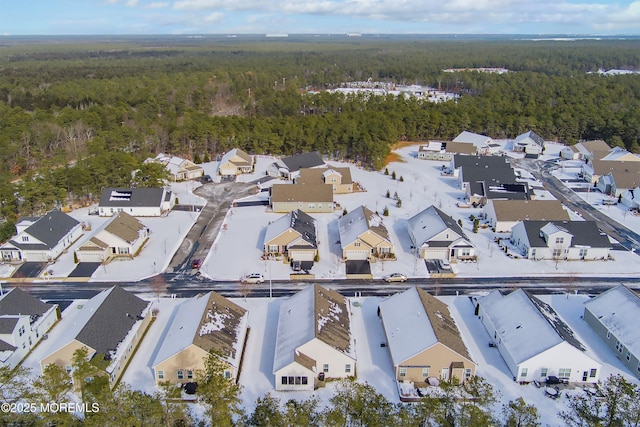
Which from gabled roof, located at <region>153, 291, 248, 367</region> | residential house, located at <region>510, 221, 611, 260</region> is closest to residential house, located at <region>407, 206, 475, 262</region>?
residential house, located at <region>510, 221, 611, 260</region>

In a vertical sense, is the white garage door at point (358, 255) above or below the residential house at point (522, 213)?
below

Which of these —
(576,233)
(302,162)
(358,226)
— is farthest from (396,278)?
(302,162)

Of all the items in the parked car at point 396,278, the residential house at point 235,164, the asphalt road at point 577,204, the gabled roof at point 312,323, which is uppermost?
the gabled roof at point 312,323

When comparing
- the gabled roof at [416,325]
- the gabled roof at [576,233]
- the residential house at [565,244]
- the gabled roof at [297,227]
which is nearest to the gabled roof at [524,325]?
the gabled roof at [416,325]

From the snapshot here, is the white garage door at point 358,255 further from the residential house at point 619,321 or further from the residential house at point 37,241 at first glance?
the residential house at point 37,241

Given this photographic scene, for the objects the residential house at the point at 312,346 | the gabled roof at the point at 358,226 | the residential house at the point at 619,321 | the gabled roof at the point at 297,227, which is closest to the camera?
the residential house at the point at 312,346

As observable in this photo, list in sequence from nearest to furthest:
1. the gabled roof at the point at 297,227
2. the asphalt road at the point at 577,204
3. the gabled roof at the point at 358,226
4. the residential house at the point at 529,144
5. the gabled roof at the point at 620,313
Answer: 1. the gabled roof at the point at 620,313
2. the gabled roof at the point at 358,226
3. the gabled roof at the point at 297,227
4. the asphalt road at the point at 577,204
5. the residential house at the point at 529,144

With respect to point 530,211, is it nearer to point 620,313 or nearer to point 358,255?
point 358,255

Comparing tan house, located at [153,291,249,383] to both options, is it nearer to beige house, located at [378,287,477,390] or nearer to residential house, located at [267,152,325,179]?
beige house, located at [378,287,477,390]

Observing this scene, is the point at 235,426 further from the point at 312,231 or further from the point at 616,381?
the point at 312,231
